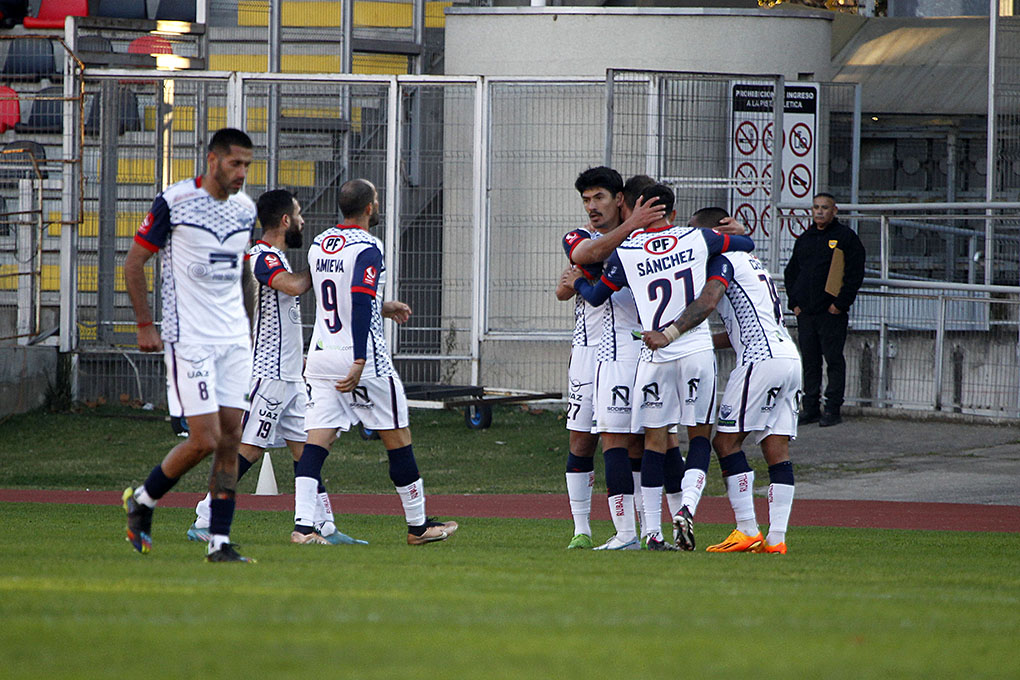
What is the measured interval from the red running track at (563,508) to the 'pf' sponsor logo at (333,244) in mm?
3500

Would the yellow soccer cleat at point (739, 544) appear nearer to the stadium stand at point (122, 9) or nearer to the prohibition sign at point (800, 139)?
the prohibition sign at point (800, 139)

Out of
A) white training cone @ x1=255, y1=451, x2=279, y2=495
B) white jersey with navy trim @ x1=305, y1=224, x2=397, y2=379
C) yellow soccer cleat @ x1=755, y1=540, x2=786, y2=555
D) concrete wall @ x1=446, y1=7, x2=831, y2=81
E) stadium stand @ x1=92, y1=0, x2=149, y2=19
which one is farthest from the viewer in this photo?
stadium stand @ x1=92, y1=0, x2=149, y2=19

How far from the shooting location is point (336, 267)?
825 centimetres

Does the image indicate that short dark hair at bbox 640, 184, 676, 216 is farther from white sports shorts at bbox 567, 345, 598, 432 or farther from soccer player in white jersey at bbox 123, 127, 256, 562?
soccer player in white jersey at bbox 123, 127, 256, 562

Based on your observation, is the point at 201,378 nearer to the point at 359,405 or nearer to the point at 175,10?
the point at 359,405

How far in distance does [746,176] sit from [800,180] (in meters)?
0.97

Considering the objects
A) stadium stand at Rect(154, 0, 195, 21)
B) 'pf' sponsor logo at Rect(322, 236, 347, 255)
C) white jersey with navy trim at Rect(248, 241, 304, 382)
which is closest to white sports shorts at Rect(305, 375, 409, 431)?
white jersey with navy trim at Rect(248, 241, 304, 382)

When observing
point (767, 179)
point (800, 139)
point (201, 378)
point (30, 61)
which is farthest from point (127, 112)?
point (201, 378)

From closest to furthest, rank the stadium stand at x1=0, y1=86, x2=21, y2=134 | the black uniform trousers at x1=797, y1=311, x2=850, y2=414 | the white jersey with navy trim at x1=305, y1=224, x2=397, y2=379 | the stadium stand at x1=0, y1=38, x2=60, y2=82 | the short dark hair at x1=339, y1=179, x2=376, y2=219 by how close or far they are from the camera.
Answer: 1. the white jersey with navy trim at x1=305, y1=224, x2=397, y2=379
2. the short dark hair at x1=339, y1=179, x2=376, y2=219
3. the black uniform trousers at x1=797, y1=311, x2=850, y2=414
4. the stadium stand at x1=0, y1=86, x2=21, y2=134
5. the stadium stand at x1=0, y1=38, x2=60, y2=82

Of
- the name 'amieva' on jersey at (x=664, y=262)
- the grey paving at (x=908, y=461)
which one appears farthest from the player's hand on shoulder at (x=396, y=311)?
the grey paving at (x=908, y=461)

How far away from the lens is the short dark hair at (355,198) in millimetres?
8297

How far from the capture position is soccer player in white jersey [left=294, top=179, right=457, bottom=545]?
8180mm

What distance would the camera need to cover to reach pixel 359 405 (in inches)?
330

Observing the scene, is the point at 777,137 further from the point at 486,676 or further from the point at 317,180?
the point at 486,676
